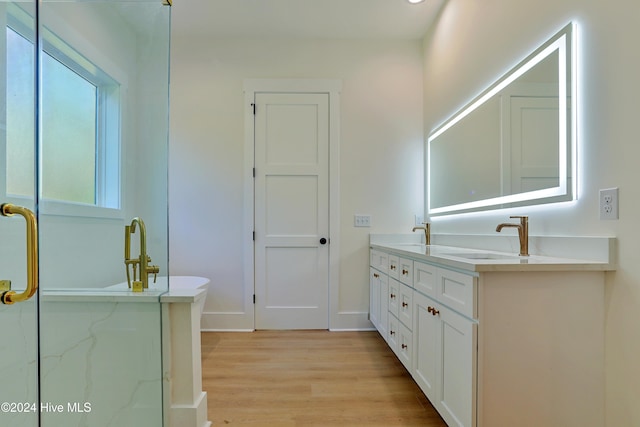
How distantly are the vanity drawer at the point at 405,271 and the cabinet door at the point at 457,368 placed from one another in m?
0.42

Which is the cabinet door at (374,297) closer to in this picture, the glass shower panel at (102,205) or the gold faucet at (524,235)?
the gold faucet at (524,235)

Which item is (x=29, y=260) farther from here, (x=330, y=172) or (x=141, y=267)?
(x=330, y=172)

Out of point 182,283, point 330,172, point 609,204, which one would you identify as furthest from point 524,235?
point 182,283

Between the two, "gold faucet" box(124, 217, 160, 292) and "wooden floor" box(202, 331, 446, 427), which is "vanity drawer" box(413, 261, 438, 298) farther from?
"gold faucet" box(124, 217, 160, 292)

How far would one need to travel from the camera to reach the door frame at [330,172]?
3.18 meters

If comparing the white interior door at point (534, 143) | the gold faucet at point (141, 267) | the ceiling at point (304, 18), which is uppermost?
the ceiling at point (304, 18)

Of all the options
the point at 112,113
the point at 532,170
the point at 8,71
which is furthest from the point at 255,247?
the point at 532,170

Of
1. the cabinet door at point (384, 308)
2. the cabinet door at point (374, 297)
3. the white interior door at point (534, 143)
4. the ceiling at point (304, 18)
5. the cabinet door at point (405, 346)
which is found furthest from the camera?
the cabinet door at point (374, 297)

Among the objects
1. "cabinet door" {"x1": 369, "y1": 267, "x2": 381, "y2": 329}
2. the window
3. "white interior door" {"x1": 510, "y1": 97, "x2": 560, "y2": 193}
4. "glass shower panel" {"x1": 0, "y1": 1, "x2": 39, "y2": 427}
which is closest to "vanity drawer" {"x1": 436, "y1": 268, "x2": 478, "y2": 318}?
"white interior door" {"x1": 510, "y1": 97, "x2": 560, "y2": 193}

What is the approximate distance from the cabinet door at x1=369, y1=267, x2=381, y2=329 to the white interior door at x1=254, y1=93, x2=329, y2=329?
1.35 feet

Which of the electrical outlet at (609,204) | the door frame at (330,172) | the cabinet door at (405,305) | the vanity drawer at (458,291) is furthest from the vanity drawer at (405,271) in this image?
the door frame at (330,172)

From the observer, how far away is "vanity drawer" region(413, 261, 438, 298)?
5.45 ft

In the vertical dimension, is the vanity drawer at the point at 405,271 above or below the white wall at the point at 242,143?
below

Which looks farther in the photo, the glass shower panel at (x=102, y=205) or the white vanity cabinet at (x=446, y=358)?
A: the glass shower panel at (x=102, y=205)
